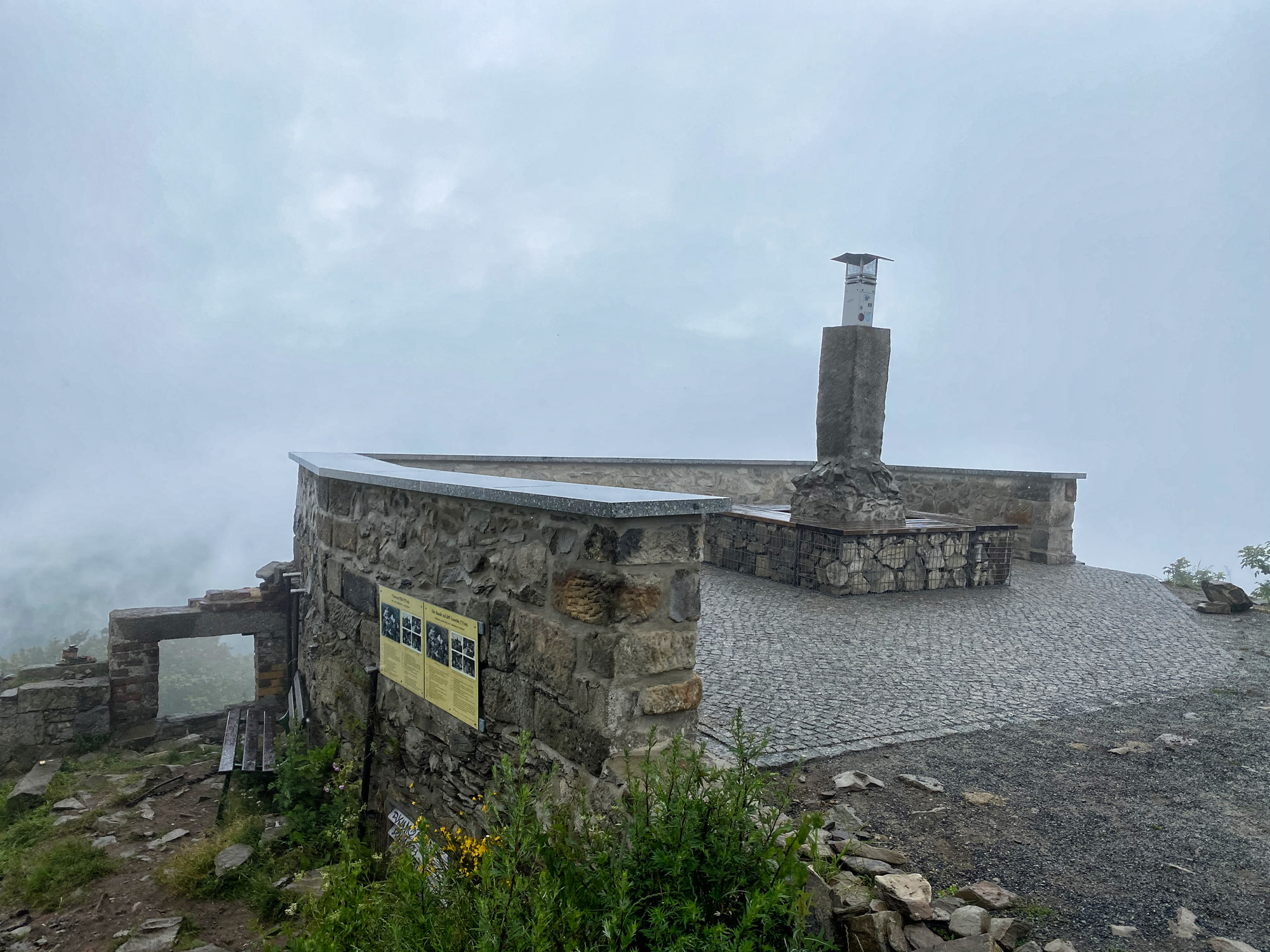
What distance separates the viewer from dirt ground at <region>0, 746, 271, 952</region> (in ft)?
14.6

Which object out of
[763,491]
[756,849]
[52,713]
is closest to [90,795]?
[52,713]

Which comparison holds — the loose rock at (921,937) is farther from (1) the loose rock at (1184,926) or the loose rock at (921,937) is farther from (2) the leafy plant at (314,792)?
(2) the leafy plant at (314,792)

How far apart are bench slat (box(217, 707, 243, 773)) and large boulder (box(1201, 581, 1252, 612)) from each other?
960cm

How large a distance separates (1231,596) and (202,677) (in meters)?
32.4

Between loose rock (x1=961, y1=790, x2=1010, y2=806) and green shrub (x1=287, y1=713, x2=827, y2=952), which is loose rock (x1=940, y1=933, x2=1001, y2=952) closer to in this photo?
green shrub (x1=287, y1=713, x2=827, y2=952)

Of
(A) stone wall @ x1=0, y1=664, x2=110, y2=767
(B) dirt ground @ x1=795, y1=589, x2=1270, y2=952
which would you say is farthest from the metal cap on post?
(A) stone wall @ x1=0, y1=664, x2=110, y2=767

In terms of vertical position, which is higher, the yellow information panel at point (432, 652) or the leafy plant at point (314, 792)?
the yellow information panel at point (432, 652)

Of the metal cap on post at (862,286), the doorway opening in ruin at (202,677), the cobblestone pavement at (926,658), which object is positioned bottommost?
the doorway opening in ruin at (202,677)

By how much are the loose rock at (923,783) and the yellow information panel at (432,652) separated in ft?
6.78

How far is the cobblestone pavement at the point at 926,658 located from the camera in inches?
194

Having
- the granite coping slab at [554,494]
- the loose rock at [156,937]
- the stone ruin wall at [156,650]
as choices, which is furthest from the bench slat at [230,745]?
the granite coping slab at [554,494]

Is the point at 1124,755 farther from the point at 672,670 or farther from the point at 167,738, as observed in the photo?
the point at 167,738

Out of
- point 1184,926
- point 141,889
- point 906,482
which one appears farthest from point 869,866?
point 906,482

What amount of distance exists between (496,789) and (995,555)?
317 inches
